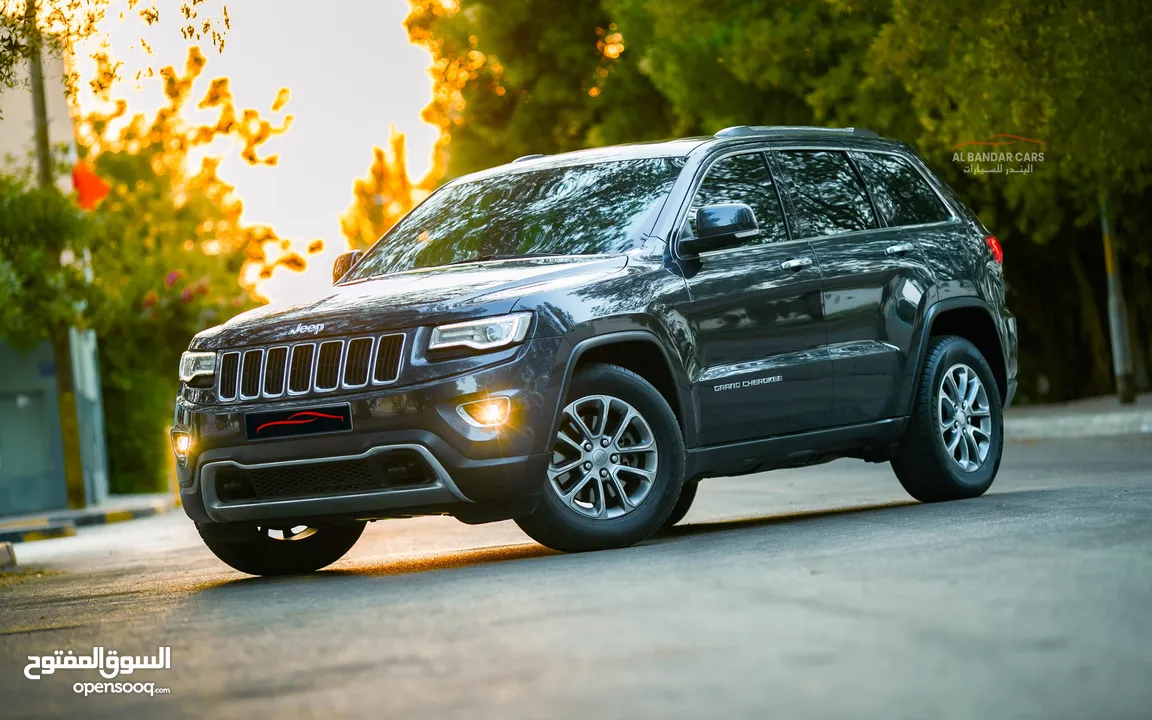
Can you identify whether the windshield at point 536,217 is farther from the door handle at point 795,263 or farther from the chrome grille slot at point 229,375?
the chrome grille slot at point 229,375

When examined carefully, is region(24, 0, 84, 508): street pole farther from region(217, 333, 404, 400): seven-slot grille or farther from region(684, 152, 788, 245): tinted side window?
region(217, 333, 404, 400): seven-slot grille

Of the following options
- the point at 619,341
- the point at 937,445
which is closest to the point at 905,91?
the point at 937,445

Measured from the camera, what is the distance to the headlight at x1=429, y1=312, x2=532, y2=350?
814cm

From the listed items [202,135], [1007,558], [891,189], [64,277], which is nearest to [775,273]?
[891,189]

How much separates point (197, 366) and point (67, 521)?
56.9 feet

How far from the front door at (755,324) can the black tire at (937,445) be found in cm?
84

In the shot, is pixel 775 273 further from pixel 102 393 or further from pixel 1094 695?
pixel 102 393

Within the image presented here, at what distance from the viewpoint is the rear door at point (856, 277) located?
32.2ft

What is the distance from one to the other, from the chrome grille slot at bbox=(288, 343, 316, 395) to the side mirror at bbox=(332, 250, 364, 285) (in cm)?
178

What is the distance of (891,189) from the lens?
424 inches

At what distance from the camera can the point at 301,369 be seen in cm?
841

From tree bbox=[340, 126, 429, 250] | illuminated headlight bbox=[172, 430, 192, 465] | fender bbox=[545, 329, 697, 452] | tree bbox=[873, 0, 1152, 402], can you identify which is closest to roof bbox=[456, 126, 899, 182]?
fender bbox=[545, 329, 697, 452]

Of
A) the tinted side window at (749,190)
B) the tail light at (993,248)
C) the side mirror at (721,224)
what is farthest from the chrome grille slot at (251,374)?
the tail light at (993,248)

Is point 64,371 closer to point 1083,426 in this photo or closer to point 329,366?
point 1083,426
